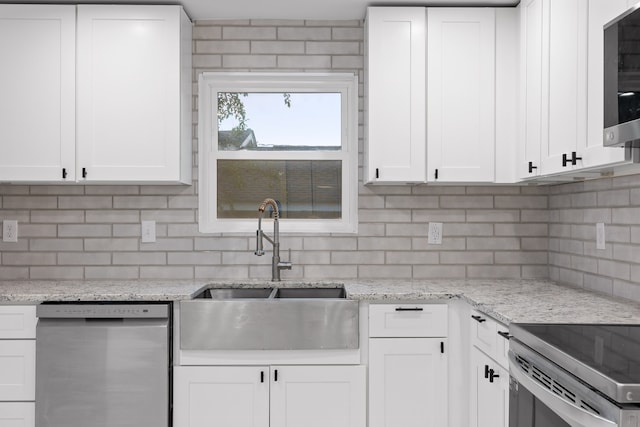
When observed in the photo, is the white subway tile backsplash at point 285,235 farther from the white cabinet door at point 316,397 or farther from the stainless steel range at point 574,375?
the stainless steel range at point 574,375

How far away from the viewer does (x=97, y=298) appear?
2.41m

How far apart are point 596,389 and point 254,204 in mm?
2224

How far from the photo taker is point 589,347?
4.67 ft

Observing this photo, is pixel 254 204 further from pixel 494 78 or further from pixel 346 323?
pixel 494 78

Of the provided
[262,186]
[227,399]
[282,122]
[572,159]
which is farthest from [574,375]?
[282,122]

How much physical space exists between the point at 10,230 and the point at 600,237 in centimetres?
318

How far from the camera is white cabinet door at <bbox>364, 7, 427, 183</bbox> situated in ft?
9.07

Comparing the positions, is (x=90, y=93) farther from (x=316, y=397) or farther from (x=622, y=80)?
(x=622, y=80)

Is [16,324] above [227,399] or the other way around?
above

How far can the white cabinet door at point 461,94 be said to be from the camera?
276cm

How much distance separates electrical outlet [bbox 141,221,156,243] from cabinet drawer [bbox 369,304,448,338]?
1381 millimetres

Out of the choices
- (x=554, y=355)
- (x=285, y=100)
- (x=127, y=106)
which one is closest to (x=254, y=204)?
(x=285, y=100)

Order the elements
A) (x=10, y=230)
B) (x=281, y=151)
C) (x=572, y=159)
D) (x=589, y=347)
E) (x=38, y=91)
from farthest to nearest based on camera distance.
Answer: (x=281, y=151) → (x=10, y=230) → (x=38, y=91) → (x=572, y=159) → (x=589, y=347)

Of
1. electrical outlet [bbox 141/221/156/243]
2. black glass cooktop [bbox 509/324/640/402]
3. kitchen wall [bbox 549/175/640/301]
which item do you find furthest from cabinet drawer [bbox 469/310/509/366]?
electrical outlet [bbox 141/221/156/243]
